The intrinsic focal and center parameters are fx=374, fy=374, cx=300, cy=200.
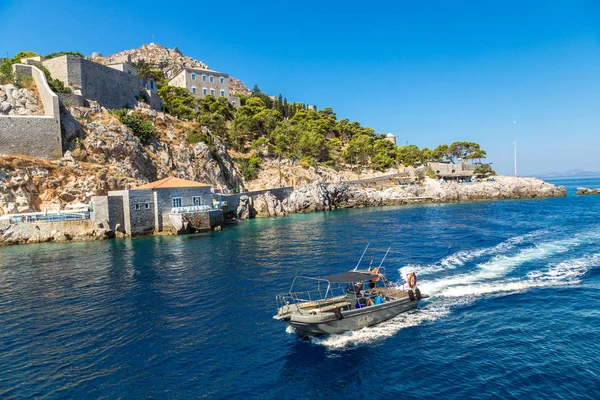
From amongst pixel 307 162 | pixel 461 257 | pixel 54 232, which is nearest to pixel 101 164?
pixel 54 232

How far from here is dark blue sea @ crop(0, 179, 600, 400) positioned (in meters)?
13.7

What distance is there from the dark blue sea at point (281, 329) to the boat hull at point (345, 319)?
435 mm

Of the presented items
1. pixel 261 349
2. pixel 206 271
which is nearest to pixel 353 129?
pixel 206 271

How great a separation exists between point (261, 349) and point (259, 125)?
311 feet

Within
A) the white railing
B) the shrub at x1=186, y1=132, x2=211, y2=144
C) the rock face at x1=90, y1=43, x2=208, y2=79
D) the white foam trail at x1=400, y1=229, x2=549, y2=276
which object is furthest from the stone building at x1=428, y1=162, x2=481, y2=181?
the rock face at x1=90, y1=43, x2=208, y2=79

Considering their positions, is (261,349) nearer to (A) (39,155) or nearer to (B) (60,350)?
(B) (60,350)

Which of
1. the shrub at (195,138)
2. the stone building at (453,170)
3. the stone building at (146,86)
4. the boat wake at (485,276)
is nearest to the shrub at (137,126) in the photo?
the shrub at (195,138)

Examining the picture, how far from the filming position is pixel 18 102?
179 ft

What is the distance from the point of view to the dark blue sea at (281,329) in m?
13.7

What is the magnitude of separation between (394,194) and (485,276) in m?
62.9

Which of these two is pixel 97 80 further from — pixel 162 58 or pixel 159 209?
pixel 162 58

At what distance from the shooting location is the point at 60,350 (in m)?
16.6

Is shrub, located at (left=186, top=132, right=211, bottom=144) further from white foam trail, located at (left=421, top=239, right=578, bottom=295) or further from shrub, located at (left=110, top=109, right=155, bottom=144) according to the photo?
white foam trail, located at (left=421, top=239, right=578, bottom=295)

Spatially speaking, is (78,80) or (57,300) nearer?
(57,300)
